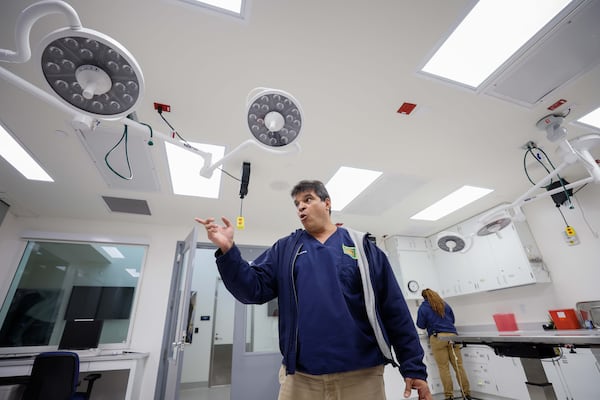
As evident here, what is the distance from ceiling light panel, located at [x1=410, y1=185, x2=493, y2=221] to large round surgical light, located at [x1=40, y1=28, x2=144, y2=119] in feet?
13.7

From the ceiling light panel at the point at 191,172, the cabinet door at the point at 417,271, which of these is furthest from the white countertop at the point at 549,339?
the cabinet door at the point at 417,271

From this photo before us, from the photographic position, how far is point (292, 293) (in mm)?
1152

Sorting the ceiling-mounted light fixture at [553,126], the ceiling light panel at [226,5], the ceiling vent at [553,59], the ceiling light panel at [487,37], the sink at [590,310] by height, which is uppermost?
the ceiling light panel at [226,5]

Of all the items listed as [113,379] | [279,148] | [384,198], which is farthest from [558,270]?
[113,379]

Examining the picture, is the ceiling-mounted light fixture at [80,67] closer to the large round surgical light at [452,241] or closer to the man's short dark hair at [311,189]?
the man's short dark hair at [311,189]

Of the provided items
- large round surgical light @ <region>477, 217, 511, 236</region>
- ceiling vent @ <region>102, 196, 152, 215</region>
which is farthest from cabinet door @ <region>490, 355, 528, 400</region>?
ceiling vent @ <region>102, 196, 152, 215</region>

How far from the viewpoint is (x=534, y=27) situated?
187cm

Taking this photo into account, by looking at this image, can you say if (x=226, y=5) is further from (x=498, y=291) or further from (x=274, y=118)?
(x=498, y=291)

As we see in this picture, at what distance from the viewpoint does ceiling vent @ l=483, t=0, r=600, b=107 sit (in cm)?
180

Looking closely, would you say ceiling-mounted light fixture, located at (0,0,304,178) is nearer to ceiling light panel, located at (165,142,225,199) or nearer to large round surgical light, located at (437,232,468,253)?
ceiling light panel, located at (165,142,225,199)

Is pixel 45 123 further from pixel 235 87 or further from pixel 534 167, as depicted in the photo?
pixel 534 167

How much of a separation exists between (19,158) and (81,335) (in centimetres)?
242

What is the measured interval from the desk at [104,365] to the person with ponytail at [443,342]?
4260mm

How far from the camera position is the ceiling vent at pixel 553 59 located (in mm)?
A: 1804
